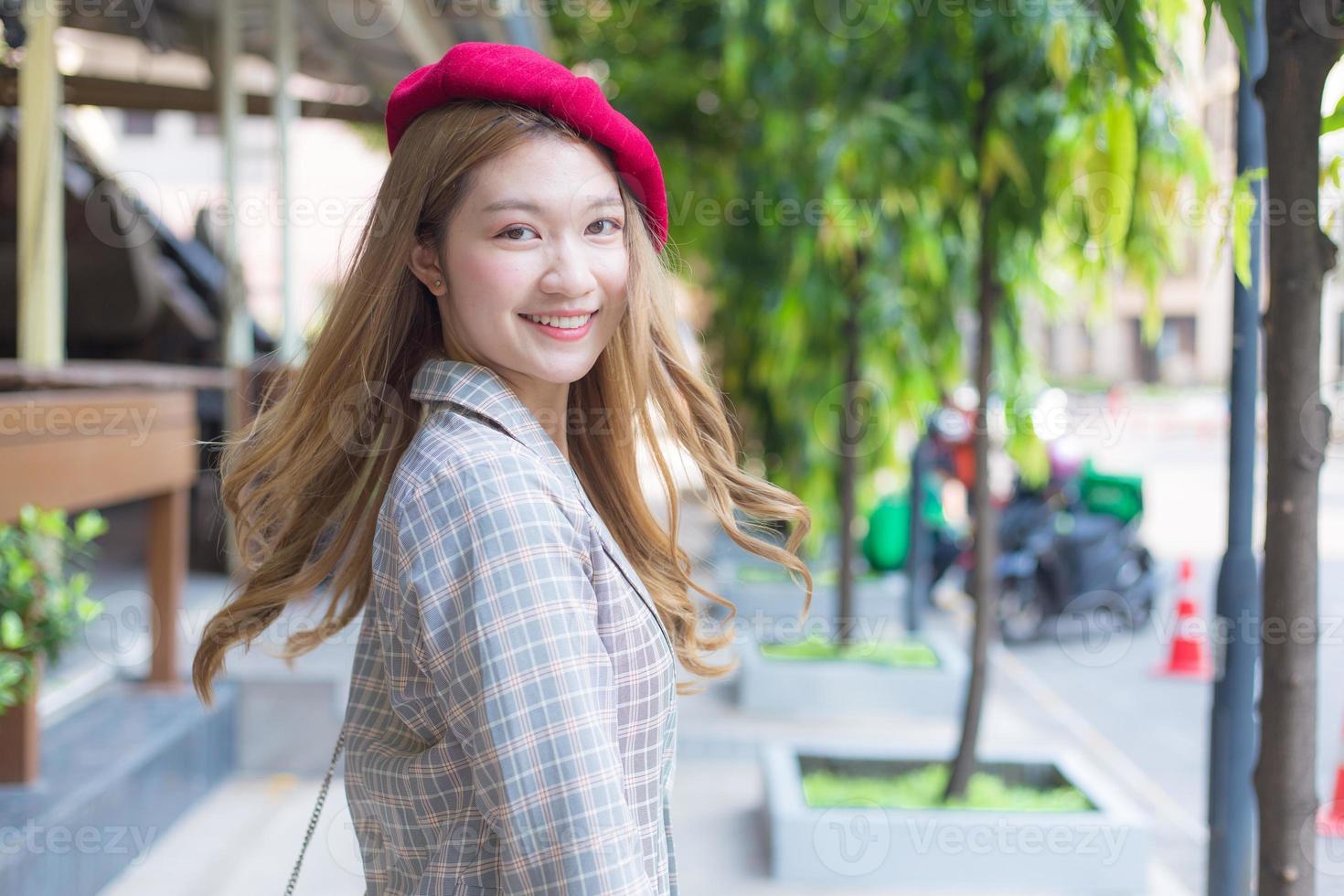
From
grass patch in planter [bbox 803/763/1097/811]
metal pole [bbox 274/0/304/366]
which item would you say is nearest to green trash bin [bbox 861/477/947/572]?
metal pole [bbox 274/0/304/366]

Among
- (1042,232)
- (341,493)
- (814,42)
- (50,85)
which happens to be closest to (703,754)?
(1042,232)

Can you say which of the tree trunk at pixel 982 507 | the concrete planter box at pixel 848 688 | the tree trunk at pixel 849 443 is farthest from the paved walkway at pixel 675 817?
the tree trunk at pixel 849 443

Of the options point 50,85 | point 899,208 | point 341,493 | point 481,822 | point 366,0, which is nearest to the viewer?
point 481,822

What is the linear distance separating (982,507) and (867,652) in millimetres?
1904

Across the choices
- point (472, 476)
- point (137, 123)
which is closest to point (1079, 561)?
point (472, 476)

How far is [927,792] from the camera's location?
387 cm

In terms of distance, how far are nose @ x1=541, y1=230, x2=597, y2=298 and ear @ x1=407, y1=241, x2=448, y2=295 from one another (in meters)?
0.13

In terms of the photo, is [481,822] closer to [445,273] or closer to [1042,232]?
[445,273]

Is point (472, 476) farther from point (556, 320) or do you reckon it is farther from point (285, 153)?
point (285, 153)

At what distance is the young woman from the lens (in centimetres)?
104

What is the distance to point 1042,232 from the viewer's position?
3604 mm

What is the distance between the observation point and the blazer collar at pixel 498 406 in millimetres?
1223

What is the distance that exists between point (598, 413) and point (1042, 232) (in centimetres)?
245

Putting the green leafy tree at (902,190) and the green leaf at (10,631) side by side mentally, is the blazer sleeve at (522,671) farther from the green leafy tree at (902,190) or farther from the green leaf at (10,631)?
the green leaf at (10,631)
